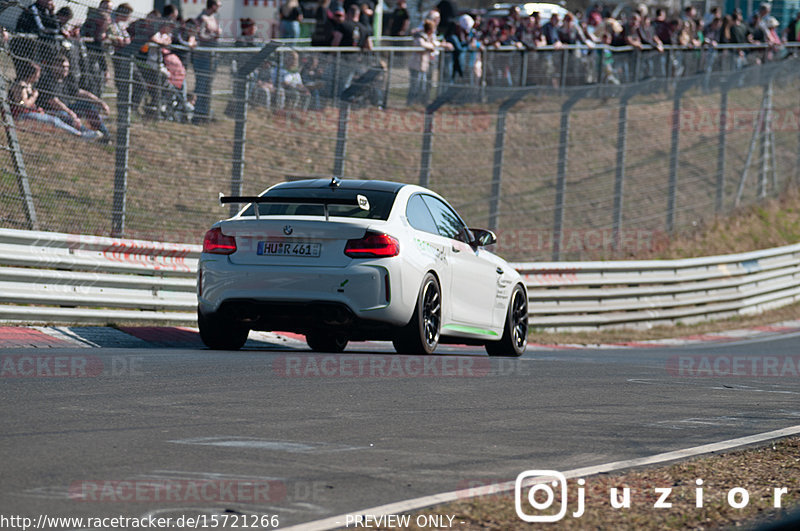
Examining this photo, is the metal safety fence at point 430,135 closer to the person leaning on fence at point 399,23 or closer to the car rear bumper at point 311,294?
the car rear bumper at point 311,294

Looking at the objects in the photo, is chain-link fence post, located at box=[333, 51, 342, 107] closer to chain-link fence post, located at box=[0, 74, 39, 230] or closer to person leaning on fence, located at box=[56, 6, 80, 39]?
person leaning on fence, located at box=[56, 6, 80, 39]

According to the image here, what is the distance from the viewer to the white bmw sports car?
10.3 m

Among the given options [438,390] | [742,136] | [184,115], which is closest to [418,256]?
[438,390]

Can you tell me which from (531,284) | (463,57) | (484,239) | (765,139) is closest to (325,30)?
(463,57)

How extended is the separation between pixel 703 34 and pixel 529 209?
31.1 ft

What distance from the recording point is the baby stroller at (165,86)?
14422 mm

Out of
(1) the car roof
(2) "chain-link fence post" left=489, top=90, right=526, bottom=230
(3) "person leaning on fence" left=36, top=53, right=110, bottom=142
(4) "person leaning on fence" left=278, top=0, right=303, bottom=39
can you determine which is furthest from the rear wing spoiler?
(4) "person leaning on fence" left=278, top=0, right=303, bottom=39

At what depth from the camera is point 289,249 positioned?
10414 millimetres

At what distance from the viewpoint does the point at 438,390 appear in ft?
28.7

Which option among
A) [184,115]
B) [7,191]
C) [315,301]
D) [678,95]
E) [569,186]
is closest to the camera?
[315,301]

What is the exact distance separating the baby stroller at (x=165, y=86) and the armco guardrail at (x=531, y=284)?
65.1 inches

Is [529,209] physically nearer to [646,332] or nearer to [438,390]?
[646,332]

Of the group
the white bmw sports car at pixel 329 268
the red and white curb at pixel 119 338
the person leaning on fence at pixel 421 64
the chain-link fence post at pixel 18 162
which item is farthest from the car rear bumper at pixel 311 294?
the person leaning on fence at pixel 421 64

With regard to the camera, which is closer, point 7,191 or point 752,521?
point 752,521
